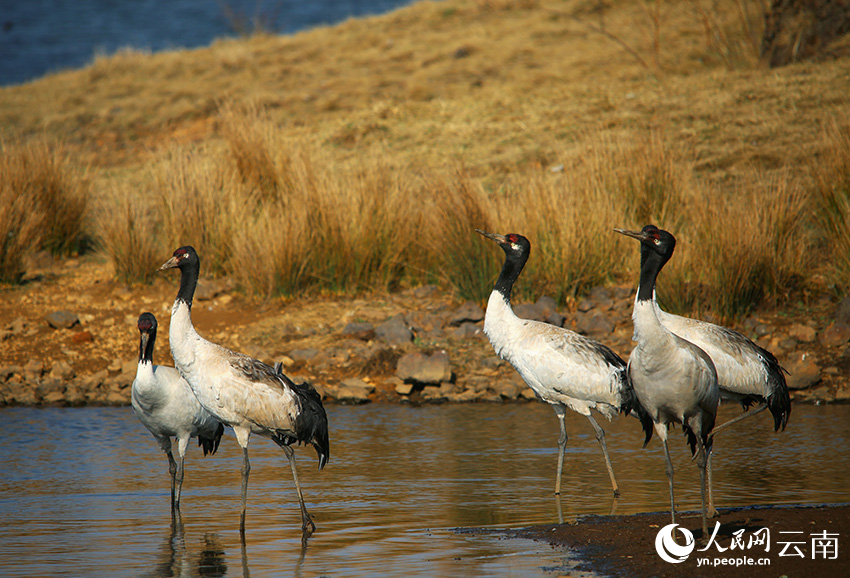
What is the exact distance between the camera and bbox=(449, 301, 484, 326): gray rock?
1188 centimetres

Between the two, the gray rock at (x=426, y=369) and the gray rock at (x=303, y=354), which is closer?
the gray rock at (x=426, y=369)

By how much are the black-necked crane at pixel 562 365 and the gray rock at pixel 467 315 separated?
11.6 feet

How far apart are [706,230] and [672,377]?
6232 millimetres

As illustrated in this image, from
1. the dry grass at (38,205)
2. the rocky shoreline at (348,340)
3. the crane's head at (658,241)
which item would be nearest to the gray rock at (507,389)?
the rocky shoreline at (348,340)

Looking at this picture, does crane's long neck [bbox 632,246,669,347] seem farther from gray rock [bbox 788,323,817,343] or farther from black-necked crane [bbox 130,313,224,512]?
gray rock [bbox 788,323,817,343]

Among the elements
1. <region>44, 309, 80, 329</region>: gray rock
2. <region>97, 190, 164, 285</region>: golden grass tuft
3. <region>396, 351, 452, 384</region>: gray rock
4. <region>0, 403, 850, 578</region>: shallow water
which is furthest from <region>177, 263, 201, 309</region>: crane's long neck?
<region>97, 190, 164, 285</region>: golden grass tuft

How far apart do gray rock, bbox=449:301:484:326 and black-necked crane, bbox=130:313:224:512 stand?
4.61m

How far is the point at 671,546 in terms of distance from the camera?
5734 millimetres

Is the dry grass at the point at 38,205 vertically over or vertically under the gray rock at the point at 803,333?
over

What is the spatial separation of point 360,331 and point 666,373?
20.2ft

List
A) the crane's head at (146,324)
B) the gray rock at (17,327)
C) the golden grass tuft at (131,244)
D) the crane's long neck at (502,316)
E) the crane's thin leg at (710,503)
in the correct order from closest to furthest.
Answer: the crane's thin leg at (710,503) < the crane's head at (146,324) < the crane's long neck at (502,316) < the gray rock at (17,327) < the golden grass tuft at (131,244)

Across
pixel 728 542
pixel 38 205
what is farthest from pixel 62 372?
pixel 728 542

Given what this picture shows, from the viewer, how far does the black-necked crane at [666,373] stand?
19.6 feet

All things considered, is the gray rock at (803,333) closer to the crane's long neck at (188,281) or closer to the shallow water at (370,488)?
the shallow water at (370,488)
